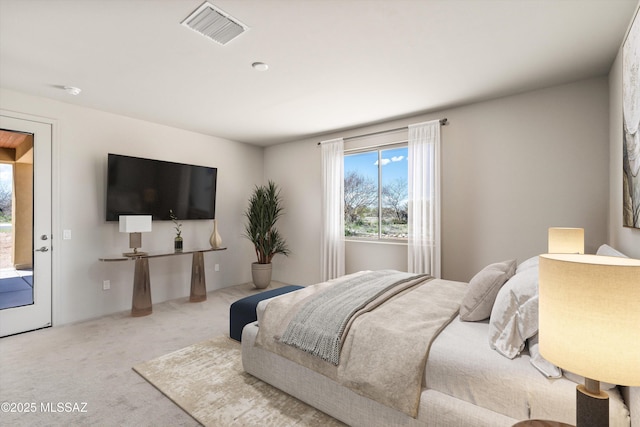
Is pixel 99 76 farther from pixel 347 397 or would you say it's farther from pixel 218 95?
pixel 347 397

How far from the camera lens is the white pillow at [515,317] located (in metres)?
1.56

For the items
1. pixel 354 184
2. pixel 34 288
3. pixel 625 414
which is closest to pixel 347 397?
pixel 625 414

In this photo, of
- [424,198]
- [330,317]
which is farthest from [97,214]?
[424,198]

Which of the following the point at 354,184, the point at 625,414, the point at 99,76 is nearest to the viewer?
the point at 625,414

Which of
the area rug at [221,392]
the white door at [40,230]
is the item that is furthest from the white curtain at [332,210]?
the white door at [40,230]

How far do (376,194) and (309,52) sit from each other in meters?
2.61

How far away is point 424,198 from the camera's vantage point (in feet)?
13.1

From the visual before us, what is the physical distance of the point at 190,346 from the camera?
301cm

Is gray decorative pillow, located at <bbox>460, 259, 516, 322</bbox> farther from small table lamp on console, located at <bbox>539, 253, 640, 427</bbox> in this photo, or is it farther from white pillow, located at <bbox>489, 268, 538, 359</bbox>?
small table lamp on console, located at <bbox>539, 253, 640, 427</bbox>

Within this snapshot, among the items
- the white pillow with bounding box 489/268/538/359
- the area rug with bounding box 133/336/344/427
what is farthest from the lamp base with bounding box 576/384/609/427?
the area rug with bounding box 133/336/344/427

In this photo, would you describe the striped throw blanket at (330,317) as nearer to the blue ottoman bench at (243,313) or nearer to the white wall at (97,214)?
the blue ottoman bench at (243,313)

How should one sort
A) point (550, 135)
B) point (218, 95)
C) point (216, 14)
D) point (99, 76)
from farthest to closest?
1. point (218, 95)
2. point (550, 135)
3. point (99, 76)
4. point (216, 14)

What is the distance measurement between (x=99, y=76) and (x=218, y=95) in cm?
110

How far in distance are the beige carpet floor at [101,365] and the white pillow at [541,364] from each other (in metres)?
2.00
